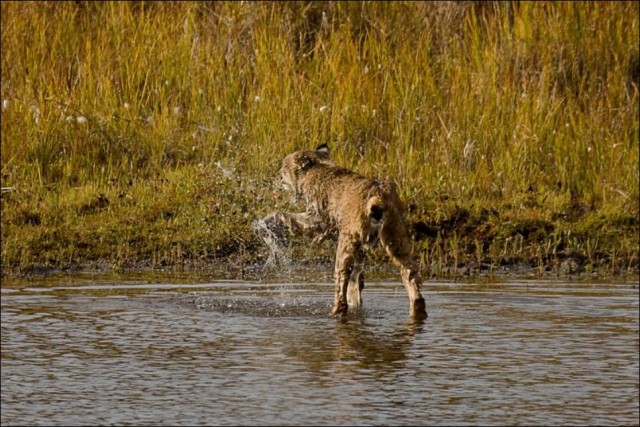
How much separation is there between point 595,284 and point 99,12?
6893 mm

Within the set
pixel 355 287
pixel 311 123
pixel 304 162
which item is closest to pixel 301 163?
pixel 304 162

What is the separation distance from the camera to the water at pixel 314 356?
6293 mm

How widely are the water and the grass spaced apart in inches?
52.7

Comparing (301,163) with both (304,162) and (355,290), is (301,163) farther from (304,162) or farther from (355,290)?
(355,290)

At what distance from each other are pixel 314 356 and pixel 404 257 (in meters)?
1.37

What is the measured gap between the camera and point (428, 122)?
13023mm

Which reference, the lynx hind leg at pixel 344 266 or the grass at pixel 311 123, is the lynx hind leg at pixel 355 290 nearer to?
the lynx hind leg at pixel 344 266

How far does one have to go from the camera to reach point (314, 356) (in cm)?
749

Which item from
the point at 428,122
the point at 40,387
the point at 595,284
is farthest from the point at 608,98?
the point at 40,387

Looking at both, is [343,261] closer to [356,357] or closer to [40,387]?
[356,357]

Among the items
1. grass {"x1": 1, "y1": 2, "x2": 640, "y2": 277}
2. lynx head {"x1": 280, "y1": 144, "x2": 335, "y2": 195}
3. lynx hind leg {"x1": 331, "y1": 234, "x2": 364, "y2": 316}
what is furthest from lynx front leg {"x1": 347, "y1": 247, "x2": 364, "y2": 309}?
grass {"x1": 1, "y1": 2, "x2": 640, "y2": 277}

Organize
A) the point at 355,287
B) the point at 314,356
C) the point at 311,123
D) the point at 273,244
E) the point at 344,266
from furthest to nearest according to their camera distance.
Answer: the point at 311,123 → the point at 273,244 → the point at 355,287 → the point at 344,266 → the point at 314,356

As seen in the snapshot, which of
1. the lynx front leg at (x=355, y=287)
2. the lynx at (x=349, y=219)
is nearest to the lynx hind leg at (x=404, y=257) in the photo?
the lynx at (x=349, y=219)

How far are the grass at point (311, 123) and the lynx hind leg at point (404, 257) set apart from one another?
6.71ft
